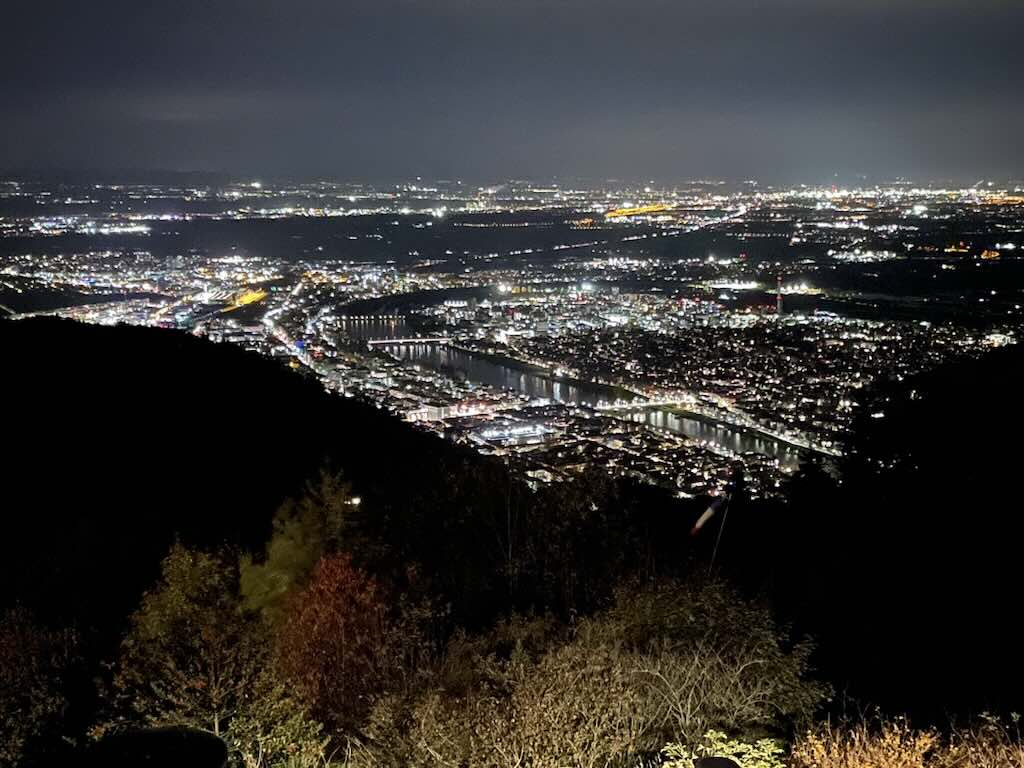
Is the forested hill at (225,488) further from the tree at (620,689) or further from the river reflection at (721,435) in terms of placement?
the river reflection at (721,435)

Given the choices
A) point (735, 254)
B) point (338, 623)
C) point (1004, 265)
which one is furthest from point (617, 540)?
point (735, 254)

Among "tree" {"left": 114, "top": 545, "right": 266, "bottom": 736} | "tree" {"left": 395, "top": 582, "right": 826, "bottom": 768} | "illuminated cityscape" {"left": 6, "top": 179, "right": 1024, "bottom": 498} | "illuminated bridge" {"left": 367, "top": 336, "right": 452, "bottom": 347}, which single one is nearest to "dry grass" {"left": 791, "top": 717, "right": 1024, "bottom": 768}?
"tree" {"left": 395, "top": 582, "right": 826, "bottom": 768}

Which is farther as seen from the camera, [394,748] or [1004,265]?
[1004,265]

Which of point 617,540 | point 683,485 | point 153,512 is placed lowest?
point 683,485

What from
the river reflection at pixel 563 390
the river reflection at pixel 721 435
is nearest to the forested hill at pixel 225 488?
the river reflection at pixel 721 435

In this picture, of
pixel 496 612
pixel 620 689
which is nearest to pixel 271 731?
pixel 620 689

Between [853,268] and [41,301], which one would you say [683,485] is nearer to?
[41,301]
